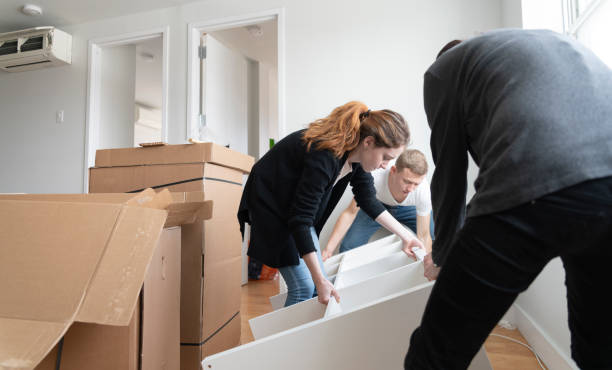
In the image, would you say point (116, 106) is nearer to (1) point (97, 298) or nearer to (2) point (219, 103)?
(2) point (219, 103)

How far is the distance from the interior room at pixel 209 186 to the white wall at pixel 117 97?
0.06 ft

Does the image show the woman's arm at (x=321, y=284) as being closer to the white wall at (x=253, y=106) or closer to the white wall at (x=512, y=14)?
the white wall at (x=512, y=14)

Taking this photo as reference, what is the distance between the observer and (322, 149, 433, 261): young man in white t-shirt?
77.2 inches

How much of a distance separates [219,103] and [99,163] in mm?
1749

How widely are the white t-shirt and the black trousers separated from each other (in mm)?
1387

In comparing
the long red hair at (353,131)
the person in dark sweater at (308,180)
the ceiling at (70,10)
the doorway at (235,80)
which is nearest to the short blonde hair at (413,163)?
the person in dark sweater at (308,180)

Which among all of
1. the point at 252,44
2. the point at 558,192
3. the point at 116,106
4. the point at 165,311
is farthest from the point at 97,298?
the point at 252,44

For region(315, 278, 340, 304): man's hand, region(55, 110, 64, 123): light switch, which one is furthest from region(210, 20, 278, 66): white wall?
region(315, 278, 340, 304): man's hand

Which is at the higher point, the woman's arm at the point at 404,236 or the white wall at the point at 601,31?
the white wall at the point at 601,31

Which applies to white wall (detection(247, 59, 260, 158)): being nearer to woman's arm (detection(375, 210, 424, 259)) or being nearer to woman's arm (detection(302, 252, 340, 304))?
woman's arm (detection(375, 210, 424, 259))

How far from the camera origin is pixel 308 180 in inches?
45.1

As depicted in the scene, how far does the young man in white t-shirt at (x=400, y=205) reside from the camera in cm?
196

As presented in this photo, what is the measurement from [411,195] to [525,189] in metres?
1.56

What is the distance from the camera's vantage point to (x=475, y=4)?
8.14ft
